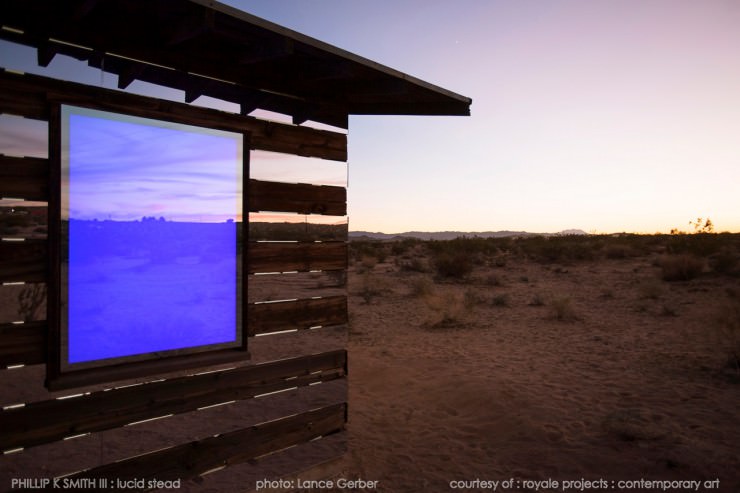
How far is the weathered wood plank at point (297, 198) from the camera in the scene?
11.9 feet

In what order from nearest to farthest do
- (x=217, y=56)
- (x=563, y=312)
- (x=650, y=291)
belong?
(x=217, y=56), (x=563, y=312), (x=650, y=291)

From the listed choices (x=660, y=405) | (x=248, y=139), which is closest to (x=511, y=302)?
(x=660, y=405)

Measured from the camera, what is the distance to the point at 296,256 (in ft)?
12.7

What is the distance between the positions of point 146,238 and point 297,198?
127cm

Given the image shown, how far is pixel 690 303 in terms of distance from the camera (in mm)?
12891

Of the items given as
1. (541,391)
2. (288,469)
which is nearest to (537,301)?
(541,391)

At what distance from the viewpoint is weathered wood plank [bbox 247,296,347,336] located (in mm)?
3611

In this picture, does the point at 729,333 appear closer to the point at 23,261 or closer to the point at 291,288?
the point at 23,261

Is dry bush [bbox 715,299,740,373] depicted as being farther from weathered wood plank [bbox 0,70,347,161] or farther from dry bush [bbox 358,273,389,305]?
dry bush [bbox 358,273,389,305]

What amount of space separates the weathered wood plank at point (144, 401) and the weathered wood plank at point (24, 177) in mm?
1190

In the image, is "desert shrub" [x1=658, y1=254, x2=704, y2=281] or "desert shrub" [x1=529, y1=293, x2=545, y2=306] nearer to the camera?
"desert shrub" [x1=529, y1=293, x2=545, y2=306]

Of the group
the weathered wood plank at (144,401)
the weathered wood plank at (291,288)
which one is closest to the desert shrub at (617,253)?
the weathered wood plank at (291,288)

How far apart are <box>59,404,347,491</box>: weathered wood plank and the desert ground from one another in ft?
1.87

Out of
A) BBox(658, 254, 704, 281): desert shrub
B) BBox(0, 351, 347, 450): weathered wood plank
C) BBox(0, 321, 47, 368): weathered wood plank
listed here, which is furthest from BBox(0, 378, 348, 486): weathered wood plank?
BBox(658, 254, 704, 281): desert shrub
